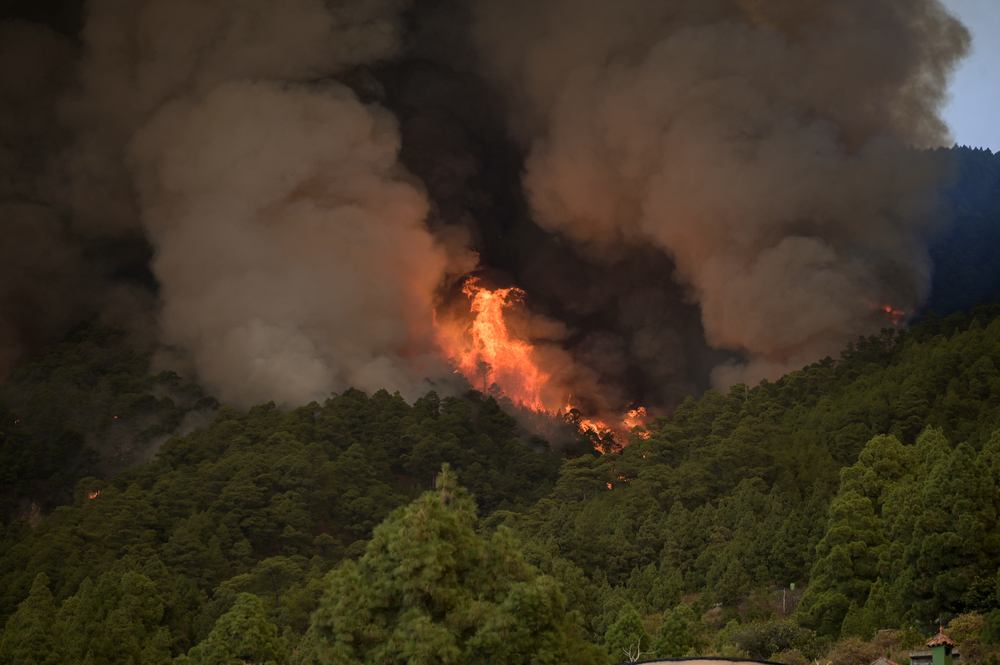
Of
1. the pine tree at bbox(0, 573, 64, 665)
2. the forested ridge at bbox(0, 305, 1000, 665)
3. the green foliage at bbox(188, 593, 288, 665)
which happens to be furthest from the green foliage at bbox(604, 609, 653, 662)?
the pine tree at bbox(0, 573, 64, 665)

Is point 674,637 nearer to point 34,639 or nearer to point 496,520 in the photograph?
point 34,639

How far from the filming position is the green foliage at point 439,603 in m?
18.4

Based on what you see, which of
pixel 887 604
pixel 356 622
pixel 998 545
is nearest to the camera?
pixel 356 622

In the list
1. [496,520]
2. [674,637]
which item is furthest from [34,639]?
[496,520]

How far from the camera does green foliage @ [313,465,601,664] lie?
18.4 metres

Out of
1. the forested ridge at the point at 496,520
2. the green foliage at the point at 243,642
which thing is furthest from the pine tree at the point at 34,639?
the green foliage at the point at 243,642

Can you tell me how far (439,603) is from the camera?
1902 cm

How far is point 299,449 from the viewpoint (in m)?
69.5

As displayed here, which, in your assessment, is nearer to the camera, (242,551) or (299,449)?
(242,551)

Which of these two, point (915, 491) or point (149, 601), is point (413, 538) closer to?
point (915, 491)

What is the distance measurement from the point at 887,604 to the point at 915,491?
429 centimetres

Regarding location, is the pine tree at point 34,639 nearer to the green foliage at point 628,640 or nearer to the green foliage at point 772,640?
the green foliage at point 628,640

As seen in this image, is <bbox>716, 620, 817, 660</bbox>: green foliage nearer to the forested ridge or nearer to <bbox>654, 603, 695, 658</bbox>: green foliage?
the forested ridge

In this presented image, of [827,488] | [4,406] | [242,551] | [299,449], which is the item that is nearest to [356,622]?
[827,488]
